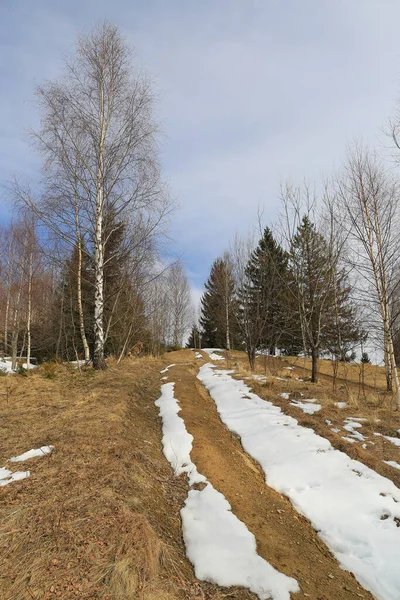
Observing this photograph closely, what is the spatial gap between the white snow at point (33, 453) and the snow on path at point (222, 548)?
1.69 metres

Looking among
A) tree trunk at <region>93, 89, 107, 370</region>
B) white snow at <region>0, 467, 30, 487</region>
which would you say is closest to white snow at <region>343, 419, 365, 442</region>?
white snow at <region>0, 467, 30, 487</region>

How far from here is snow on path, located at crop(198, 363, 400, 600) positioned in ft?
8.54

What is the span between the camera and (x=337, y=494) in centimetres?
348

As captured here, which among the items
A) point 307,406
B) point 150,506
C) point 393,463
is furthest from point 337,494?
point 307,406

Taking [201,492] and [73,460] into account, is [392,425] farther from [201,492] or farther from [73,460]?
[73,460]

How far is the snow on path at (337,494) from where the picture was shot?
260cm

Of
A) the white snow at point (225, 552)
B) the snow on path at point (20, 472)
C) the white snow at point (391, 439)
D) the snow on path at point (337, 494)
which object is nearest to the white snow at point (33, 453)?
the snow on path at point (20, 472)

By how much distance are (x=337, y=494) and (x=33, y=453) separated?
367 cm

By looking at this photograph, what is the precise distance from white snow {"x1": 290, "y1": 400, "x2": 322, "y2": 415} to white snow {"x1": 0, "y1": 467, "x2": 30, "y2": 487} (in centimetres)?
517

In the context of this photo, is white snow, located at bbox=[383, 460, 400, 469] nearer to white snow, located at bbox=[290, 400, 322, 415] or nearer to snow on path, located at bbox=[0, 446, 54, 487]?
white snow, located at bbox=[290, 400, 322, 415]

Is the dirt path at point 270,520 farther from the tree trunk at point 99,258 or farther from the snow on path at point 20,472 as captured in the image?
the tree trunk at point 99,258

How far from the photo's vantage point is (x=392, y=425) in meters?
5.84

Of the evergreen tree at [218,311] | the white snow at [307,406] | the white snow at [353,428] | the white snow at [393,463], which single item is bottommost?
the white snow at [393,463]

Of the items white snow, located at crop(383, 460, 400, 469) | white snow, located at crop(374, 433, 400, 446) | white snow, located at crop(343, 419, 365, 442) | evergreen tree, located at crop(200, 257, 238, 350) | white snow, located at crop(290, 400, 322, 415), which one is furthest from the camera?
evergreen tree, located at crop(200, 257, 238, 350)
